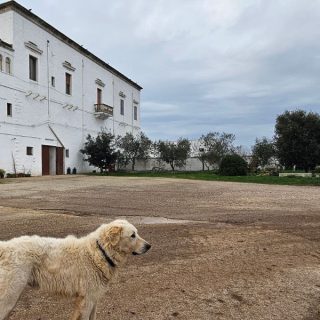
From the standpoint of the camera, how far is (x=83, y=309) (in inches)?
168

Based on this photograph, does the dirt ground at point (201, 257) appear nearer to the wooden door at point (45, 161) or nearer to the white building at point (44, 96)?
the white building at point (44, 96)

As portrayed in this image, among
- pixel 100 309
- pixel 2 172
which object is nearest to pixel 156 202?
pixel 100 309

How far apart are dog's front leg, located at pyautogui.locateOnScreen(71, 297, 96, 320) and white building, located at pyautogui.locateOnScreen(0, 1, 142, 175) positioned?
1232 inches

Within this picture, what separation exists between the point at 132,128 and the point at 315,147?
3030 centimetres

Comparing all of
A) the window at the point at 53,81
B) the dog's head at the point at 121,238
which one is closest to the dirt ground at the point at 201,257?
the dog's head at the point at 121,238

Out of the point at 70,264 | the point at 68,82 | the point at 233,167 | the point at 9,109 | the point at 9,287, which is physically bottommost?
the point at 9,287

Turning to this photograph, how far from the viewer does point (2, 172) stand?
32000 millimetres

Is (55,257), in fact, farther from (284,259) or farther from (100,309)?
(284,259)

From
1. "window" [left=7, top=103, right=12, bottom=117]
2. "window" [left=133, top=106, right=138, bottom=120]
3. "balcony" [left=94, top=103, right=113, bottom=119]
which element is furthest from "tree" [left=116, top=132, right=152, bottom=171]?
"window" [left=7, top=103, right=12, bottom=117]

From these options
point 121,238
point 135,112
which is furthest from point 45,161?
point 121,238

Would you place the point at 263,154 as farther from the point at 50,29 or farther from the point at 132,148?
the point at 50,29

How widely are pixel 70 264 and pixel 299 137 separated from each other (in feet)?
127

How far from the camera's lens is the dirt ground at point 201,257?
525 centimetres

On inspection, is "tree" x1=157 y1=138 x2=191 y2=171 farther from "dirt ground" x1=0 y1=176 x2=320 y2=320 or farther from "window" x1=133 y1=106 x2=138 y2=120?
"dirt ground" x1=0 y1=176 x2=320 y2=320
